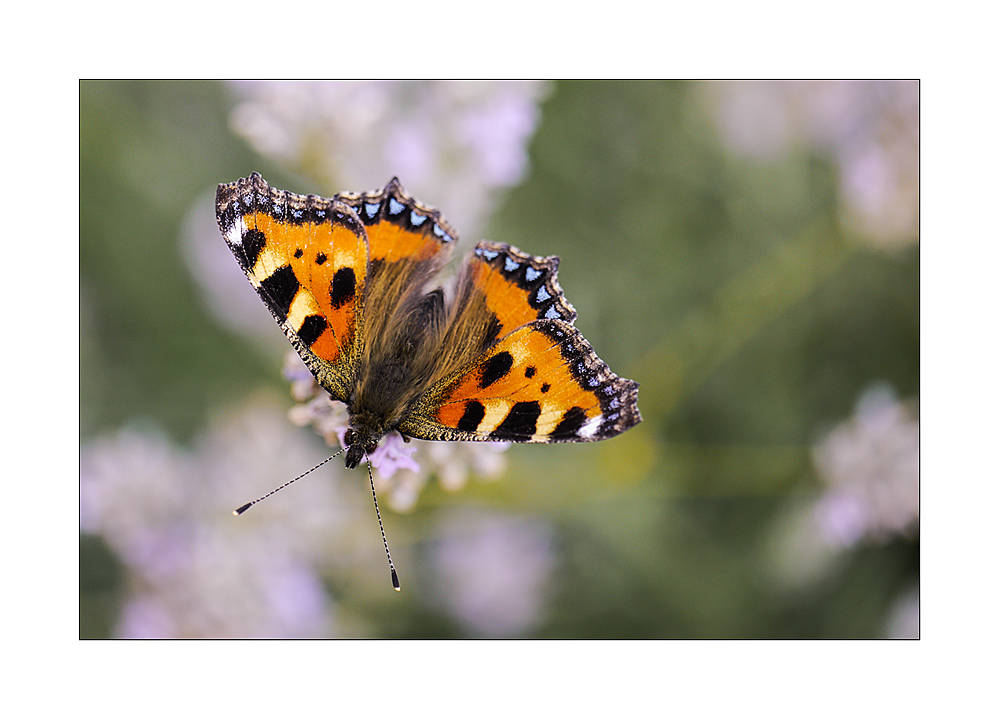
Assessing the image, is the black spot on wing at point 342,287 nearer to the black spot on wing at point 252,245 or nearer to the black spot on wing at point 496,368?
the black spot on wing at point 252,245

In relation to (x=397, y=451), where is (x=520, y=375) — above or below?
above

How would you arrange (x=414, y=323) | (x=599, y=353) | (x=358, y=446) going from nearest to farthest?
(x=358, y=446)
(x=414, y=323)
(x=599, y=353)

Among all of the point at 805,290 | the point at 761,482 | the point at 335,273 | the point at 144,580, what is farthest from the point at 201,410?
the point at 805,290

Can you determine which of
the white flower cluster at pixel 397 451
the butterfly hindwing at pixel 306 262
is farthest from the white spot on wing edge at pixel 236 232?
the white flower cluster at pixel 397 451

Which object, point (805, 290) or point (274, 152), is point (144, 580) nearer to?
point (274, 152)

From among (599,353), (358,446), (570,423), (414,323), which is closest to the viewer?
(570,423)

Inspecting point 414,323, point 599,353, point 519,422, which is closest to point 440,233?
point 414,323

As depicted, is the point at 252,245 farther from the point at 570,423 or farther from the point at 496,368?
the point at 570,423
